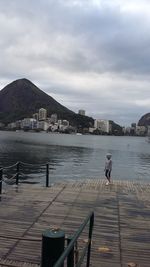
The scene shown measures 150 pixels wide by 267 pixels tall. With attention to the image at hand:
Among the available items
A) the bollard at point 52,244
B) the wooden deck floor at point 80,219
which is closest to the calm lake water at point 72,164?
the wooden deck floor at point 80,219

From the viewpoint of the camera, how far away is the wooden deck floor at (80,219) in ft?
25.6

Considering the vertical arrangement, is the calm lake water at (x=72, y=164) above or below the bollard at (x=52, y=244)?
below

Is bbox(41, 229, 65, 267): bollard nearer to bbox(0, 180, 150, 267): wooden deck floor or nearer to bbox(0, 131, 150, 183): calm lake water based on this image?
bbox(0, 180, 150, 267): wooden deck floor

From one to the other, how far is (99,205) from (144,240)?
13.3 feet

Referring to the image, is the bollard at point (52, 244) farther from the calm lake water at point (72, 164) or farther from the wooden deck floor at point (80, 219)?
the calm lake water at point (72, 164)

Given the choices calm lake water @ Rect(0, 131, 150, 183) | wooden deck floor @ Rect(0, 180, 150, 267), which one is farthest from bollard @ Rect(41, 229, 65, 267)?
calm lake water @ Rect(0, 131, 150, 183)

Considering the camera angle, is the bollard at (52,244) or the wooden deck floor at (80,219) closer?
the bollard at (52,244)

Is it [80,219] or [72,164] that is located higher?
[80,219]

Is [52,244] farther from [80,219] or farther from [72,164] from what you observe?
[72,164]

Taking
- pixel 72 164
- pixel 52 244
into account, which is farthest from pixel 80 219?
pixel 72 164

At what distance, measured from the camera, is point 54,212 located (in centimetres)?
1159

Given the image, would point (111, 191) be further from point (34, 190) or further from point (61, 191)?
point (34, 190)

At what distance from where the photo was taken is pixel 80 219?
1080 cm

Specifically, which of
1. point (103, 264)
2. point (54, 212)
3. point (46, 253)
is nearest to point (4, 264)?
point (103, 264)
